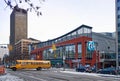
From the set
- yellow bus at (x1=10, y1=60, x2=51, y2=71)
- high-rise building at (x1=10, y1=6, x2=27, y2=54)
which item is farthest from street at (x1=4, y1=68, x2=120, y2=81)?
yellow bus at (x1=10, y1=60, x2=51, y2=71)

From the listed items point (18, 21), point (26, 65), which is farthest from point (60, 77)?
point (26, 65)

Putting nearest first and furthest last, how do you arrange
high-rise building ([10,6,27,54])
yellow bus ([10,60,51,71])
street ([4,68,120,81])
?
high-rise building ([10,6,27,54]) < street ([4,68,120,81]) < yellow bus ([10,60,51,71])

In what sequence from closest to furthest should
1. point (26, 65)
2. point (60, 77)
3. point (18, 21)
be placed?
1. point (18, 21)
2. point (60, 77)
3. point (26, 65)

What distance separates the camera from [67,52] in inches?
5098

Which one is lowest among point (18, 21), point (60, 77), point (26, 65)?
point (60, 77)

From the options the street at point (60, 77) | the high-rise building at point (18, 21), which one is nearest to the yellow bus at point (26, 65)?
the street at point (60, 77)

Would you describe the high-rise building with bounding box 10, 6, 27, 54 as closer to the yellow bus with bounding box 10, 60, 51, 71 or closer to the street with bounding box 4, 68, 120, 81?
the street with bounding box 4, 68, 120, 81

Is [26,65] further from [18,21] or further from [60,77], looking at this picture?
[18,21]

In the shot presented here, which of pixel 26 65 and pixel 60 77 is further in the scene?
pixel 26 65

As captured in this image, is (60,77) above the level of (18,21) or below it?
below

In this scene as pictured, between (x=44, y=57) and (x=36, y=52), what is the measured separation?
17.2m

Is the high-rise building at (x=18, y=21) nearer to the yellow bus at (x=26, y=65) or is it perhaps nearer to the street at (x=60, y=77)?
the street at (x=60, y=77)

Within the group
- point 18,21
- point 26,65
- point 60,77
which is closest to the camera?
point 18,21

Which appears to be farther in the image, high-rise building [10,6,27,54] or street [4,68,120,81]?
street [4,68,120,81]
